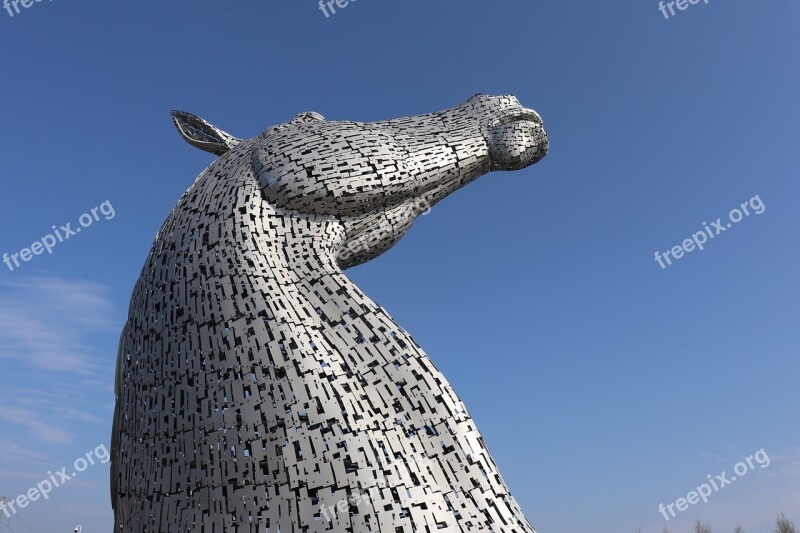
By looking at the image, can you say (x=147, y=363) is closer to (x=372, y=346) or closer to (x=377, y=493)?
(x=372, y=346)

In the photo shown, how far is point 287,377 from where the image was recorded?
2.46 meters

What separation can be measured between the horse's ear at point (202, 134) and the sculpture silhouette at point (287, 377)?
83 centimetres

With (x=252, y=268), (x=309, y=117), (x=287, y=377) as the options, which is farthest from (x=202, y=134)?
(x=287, y=377)

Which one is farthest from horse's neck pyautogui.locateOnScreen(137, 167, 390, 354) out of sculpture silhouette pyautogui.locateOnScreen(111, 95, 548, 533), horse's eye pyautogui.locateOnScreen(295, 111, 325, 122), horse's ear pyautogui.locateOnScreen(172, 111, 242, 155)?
horse's ear pyautogui.locateOnScreen(172, 111, 242, 155)

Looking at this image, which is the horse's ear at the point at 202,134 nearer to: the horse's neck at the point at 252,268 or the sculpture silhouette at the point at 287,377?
the sculpture silhouette at the point at 287,377

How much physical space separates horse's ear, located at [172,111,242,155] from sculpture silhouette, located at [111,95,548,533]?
83 cm

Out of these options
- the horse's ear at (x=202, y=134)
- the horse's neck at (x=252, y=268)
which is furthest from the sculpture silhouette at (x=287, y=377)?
the horse's ear at (x=202, y=134)

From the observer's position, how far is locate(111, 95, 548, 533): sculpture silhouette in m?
2.28

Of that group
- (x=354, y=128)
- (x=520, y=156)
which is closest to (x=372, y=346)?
(x=354, y=128)

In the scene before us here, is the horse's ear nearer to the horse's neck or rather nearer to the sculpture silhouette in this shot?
the sculpture silhouette

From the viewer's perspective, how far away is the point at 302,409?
238 cm

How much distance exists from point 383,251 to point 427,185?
19.3 inches

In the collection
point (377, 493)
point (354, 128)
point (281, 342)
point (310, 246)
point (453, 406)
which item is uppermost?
point (354, 128)

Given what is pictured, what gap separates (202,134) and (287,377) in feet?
8.55
